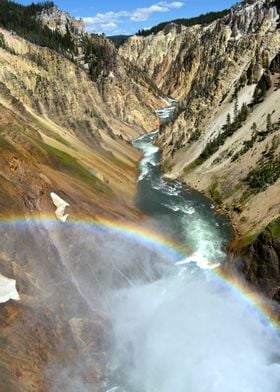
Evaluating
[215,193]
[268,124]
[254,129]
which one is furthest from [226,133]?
[215,193]

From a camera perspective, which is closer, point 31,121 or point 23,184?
point 23,184

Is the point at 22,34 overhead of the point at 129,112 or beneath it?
overhead

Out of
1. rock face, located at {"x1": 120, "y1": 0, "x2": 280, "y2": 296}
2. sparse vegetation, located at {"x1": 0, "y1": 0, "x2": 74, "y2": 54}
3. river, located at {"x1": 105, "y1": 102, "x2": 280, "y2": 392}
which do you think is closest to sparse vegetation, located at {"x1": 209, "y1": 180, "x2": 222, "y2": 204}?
rock face, located at {"x1": 120, "y1": 0, "x2": 280, "y2": 296}

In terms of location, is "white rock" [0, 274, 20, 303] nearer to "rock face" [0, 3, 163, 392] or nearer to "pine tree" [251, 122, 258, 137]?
"rock face" [0, 3, 163, 392]

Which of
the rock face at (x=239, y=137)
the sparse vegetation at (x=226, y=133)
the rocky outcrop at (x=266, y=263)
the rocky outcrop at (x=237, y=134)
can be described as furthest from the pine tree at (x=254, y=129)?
the rocky outcrop at (x=266, y=263)

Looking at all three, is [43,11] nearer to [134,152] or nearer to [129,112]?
[129,112]

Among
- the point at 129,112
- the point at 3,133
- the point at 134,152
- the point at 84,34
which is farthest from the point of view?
the point at 84,34

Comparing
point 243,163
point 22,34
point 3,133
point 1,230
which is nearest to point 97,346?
point 1,230
